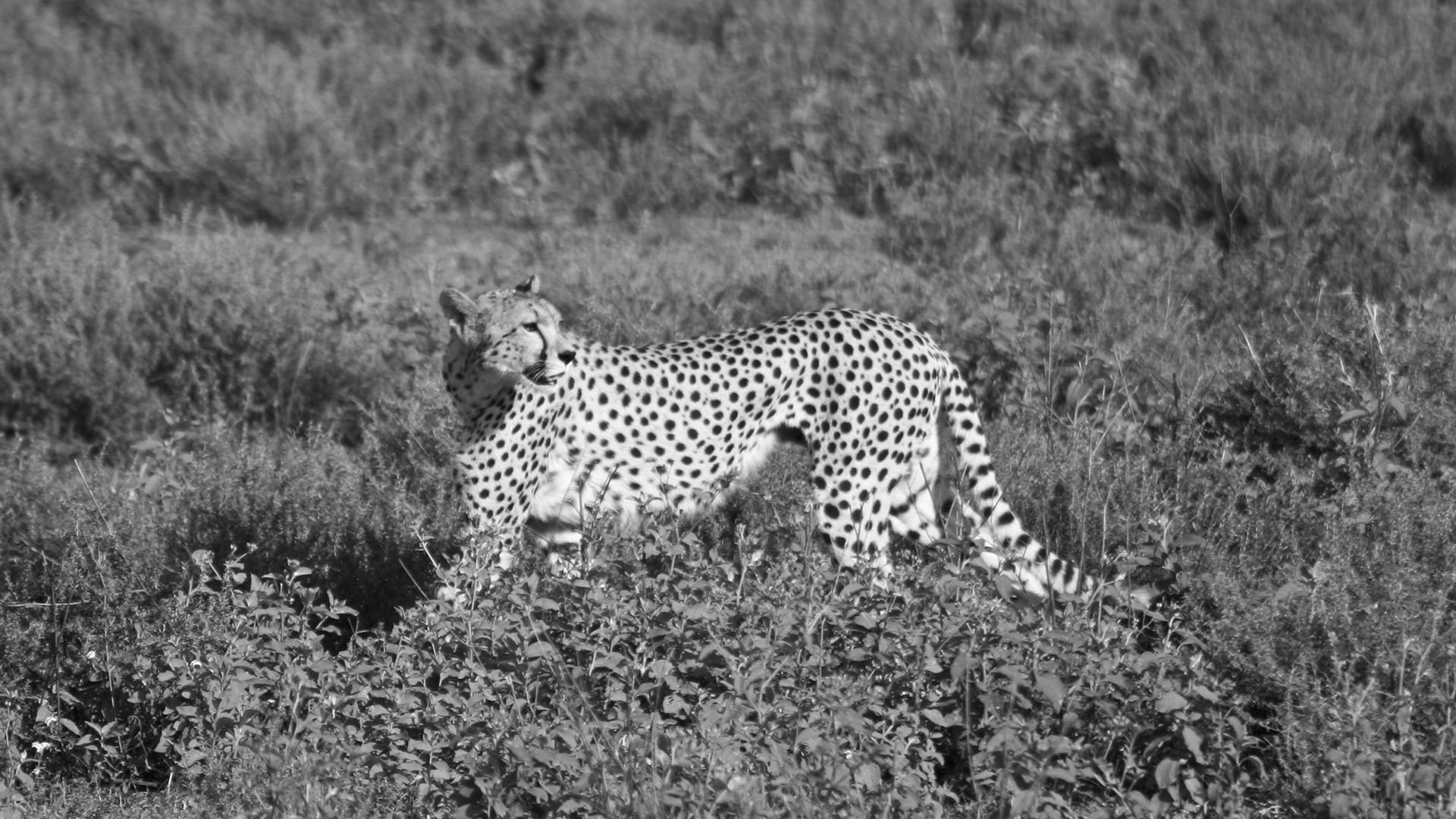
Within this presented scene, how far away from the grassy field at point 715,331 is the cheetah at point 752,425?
0.77 ft

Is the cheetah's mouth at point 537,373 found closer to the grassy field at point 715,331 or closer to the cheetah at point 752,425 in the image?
the cheetah at point 752,425

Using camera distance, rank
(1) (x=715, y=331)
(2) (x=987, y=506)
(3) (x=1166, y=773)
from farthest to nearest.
A: (1) (x=715, y=331)
(2) (x=987, y=506)
(3) (x=1166, y=773)

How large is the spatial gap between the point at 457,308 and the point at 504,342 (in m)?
0.21

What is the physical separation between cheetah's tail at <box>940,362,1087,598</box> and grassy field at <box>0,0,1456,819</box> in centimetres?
15

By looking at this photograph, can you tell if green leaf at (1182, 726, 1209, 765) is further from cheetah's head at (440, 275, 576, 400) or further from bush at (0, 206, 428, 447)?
bush at (0, 206, 428, 447)

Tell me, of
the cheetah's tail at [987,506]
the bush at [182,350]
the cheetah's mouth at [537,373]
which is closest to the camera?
the cheetah's mouth at [537,373]

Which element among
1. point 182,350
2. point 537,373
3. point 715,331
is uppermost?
point 537,373

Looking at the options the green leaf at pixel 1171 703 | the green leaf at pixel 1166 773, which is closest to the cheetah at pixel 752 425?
the green leaf at pixel 1171 703

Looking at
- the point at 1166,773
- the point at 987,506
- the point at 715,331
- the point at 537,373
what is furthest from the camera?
the point at 715,331

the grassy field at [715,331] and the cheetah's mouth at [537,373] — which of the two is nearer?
the grassy field at [715,331]

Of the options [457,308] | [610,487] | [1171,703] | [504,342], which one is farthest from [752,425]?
[1171,703]

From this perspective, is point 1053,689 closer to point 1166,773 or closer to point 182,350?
point 1166,773

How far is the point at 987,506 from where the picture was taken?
5.44 metres

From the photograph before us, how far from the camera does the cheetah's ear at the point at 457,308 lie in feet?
16.8
